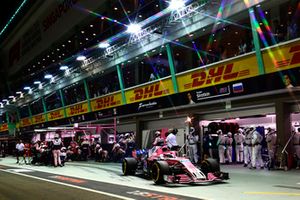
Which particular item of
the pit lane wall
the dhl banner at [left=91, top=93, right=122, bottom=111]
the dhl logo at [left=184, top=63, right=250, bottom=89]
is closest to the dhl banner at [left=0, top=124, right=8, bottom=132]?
the dhl banner at [left=91, top=93, right=122, bottom=111]

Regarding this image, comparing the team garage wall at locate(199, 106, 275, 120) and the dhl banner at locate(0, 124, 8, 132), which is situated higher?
the dhl banner at locate(0, 124, 8, 132)

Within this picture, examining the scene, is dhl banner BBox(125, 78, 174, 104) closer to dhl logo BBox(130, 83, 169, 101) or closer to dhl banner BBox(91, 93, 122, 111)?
dhl logo BBox(130, 83, 169, 101)

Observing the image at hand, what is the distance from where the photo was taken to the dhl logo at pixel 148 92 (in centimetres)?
2354

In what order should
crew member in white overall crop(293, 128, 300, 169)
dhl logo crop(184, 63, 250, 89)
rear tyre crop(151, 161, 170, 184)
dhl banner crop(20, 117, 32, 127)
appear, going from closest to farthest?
rear tyre crop(151, 161, 170, 184) → crew member in white overall crop(293, 128, 300, 169) → dhl logo crop(184, 63, 250, 89) → dhl banner crop(20, 117, 32, 127)

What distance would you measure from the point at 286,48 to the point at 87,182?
914 cm

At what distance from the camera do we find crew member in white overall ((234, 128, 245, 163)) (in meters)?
21.2

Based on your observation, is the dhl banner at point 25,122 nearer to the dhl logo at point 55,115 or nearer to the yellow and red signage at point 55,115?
the yellow and red signage at point 55,115

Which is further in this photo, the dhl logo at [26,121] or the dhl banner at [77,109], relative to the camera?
the dhl logo at [26,121]

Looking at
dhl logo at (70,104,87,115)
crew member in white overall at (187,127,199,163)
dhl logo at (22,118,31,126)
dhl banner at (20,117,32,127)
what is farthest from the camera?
dhl logo at (22,118,31,126)

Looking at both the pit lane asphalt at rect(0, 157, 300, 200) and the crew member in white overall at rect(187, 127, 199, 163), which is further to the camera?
the crew member in white overall at rect(187, 127, 199, 163)

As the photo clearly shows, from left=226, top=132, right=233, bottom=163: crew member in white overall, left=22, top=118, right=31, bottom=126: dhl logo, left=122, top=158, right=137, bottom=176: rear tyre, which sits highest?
left=22, top=118, right=31, bottom=126: dhl logo

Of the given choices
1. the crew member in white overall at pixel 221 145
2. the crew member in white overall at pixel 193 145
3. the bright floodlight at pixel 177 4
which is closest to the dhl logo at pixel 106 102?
the crew member in white overall at pixel 193 145

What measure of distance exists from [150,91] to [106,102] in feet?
20.6

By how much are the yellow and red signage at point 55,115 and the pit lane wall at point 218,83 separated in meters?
10.3
